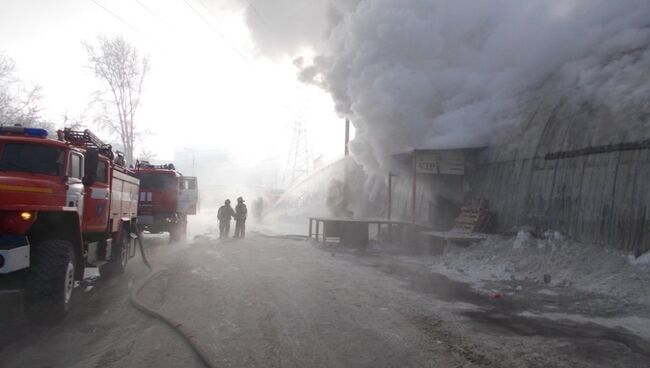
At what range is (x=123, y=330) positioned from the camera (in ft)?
20.5

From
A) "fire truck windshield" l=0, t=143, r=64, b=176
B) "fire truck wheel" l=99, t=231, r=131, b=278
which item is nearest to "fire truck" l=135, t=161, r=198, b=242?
"fire truck wheel" l=99, t=231, r=131, b=278

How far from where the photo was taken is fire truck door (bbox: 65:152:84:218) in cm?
738

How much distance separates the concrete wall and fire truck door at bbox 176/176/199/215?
1092cm

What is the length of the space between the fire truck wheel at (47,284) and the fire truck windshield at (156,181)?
1139 cm

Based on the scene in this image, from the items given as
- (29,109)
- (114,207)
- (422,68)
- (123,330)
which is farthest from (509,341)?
(29,109)

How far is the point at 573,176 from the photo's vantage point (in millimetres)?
11297

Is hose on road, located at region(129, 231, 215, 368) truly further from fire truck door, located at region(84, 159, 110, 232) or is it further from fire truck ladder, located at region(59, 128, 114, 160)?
fire truck ladder, located at region(59, 128, 114, 160)

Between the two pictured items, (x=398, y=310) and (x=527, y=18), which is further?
(x=527, y=18)

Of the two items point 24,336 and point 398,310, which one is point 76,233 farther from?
point 398,310

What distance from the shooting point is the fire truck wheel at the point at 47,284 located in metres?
6.27

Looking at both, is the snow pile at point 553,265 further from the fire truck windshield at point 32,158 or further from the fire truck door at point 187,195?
the fire truck door at point 187,195

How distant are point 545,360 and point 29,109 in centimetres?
3129

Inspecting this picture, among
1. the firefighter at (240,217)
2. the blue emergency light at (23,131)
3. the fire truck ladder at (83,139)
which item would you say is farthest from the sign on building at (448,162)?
the blue emergency light at (23,131)

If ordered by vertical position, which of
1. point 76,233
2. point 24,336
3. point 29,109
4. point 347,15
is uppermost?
point 347,15
